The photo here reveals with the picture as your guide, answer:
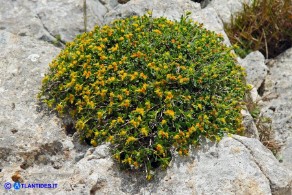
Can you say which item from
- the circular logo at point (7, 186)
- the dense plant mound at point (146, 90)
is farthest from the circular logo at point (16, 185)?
the dense plant mound at point (146, 90)

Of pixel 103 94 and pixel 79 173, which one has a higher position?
pixel 103 94

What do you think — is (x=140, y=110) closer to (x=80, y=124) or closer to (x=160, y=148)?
(x=160, y=148)

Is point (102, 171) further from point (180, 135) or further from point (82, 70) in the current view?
point (82, 70)

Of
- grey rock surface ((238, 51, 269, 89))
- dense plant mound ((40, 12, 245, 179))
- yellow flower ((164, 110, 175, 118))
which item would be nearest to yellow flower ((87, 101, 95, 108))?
dense plant mound ((40, 12, 245, 179))

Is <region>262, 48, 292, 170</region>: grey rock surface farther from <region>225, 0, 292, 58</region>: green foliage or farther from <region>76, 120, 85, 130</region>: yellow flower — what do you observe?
<region>76, 120, 85, 130</region>: yellow flower

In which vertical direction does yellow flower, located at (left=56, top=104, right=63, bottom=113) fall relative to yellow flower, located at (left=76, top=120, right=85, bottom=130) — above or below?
below

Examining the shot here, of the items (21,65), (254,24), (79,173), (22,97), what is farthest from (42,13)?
(254,24)

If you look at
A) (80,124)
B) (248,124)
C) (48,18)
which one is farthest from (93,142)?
(48,18)
